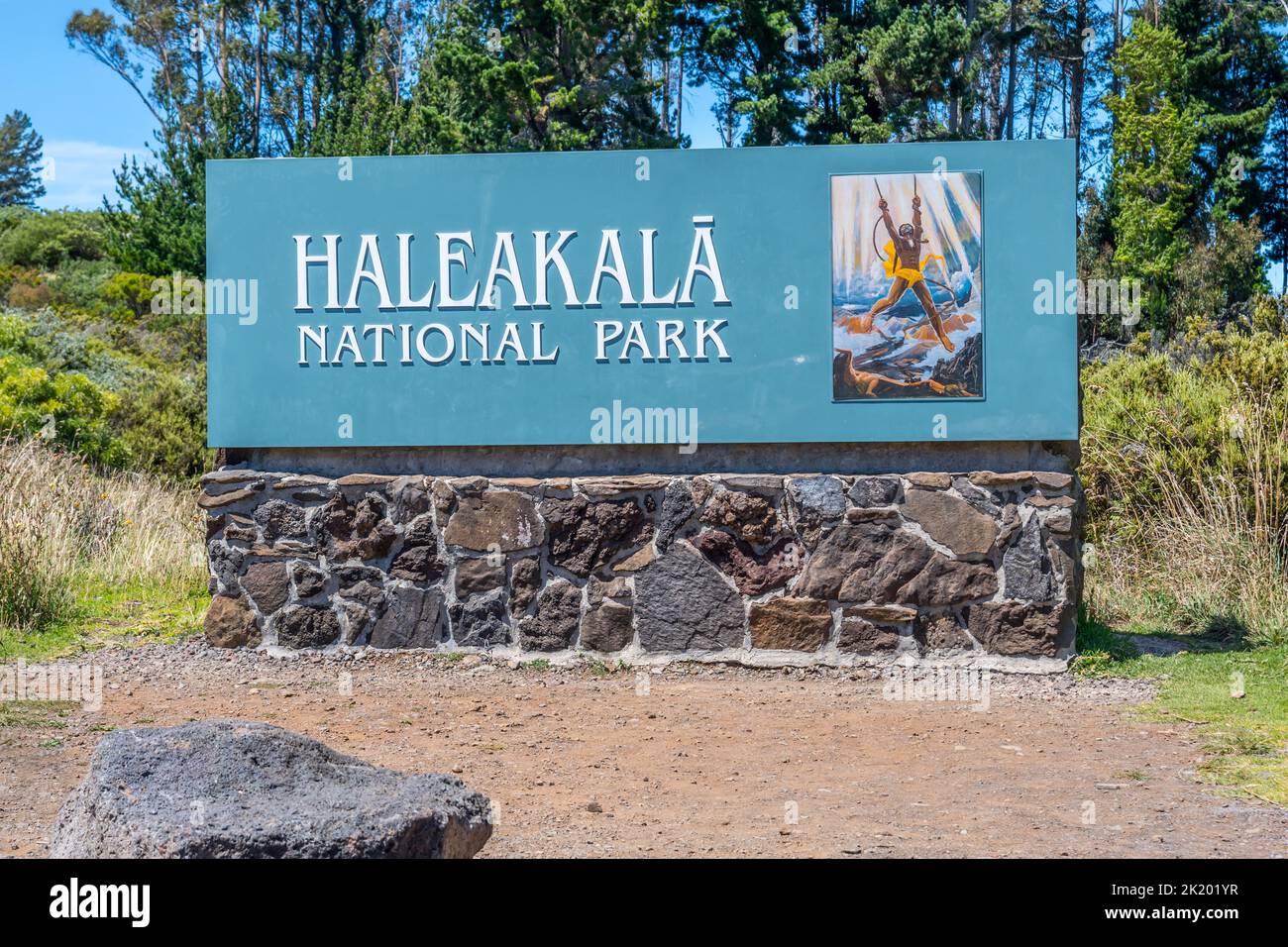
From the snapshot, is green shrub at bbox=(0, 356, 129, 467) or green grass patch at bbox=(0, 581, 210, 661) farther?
green shrub at bbox=(0, 356, 129, 467)

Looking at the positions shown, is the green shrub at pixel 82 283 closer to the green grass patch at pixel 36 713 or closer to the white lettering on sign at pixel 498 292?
the white lettering on sign at pixel 498 292

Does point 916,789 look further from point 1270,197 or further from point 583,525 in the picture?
point 1270,197

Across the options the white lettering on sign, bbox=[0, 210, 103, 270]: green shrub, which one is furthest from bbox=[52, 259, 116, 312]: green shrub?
the white lettering on sign

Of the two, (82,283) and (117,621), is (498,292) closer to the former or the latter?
(117,621)

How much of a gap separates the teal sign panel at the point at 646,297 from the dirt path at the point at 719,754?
144 cm

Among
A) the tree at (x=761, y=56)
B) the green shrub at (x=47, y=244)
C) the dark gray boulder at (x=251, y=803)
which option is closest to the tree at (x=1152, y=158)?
the tree at (x=761, y=56)

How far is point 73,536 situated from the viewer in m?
10.1

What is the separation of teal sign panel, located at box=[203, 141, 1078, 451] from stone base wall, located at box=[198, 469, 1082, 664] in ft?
1.08

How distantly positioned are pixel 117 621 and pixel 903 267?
5.74 m

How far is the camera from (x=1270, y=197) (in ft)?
113

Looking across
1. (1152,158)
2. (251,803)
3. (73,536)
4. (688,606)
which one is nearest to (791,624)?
(688,606)

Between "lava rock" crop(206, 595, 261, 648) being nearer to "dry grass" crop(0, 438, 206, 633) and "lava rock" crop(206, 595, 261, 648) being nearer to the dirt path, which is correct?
the dirt path

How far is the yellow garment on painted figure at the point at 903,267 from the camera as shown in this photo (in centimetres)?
755

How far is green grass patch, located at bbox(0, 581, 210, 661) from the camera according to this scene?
26.7ft
